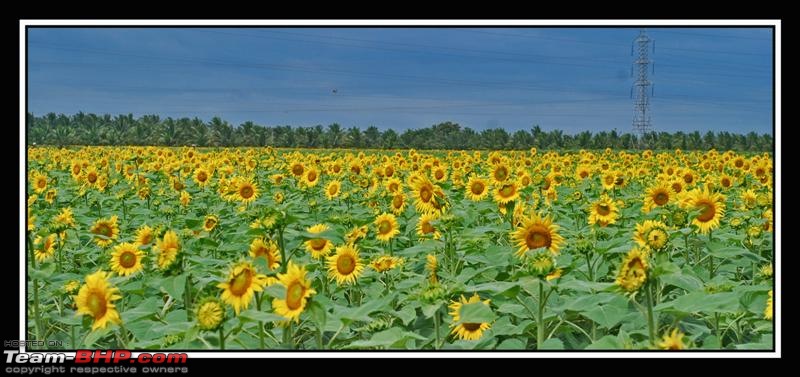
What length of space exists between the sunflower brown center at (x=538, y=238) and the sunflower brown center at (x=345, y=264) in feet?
3.64

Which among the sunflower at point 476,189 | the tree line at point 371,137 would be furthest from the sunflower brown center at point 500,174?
the tree line at point 371,137

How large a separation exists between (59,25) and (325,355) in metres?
1.93

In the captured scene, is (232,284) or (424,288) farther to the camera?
(424,288)

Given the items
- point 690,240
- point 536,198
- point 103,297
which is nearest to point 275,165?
point 536,198

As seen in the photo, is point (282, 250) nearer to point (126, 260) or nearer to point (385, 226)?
point (126, 260)

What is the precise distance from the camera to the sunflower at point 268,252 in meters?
3.35

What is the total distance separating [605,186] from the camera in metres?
7.57

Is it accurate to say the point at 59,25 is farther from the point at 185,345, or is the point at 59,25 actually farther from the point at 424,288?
the point at 424,288

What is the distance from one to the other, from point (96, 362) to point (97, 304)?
0.39 metres

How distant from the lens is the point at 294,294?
2676mm

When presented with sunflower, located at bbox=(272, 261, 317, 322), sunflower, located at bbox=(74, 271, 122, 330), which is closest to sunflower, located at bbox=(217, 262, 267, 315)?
sunflower, located at bbox=(272, 261, 317, 322)

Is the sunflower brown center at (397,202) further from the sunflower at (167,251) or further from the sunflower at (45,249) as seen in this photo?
the sunflower at (167,251)

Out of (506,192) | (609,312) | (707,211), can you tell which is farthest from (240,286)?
(707,211)

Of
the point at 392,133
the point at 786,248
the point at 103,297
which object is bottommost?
the point at 103,297
